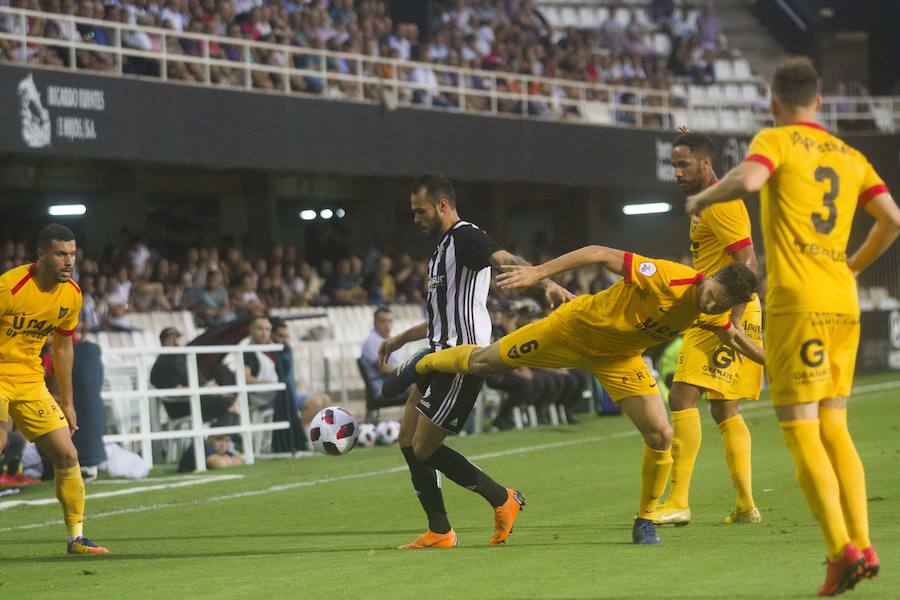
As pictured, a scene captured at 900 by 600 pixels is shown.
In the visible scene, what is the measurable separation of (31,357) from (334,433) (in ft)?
7.05

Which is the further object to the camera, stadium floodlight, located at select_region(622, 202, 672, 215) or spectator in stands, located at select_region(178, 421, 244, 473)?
stadium floodlight, located at select_region(622, 202, 672, 215)

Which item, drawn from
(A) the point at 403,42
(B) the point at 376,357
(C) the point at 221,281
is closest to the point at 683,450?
(B) the point at 376,357

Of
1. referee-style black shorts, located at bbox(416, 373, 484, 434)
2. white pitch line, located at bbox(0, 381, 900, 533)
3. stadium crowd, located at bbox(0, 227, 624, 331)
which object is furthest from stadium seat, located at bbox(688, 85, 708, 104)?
referee-style black shorts, located at bbox(416, 373, 484, 434)

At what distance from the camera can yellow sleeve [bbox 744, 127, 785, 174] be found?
6246mm

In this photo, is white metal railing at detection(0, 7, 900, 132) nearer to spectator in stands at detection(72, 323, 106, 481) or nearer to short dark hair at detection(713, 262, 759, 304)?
spectator in stands at detection(72, 323, 106, 481)

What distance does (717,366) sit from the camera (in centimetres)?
959

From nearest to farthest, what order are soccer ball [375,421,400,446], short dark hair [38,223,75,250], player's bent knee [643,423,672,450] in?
player's bent knee [643,423,672,450] < short dark hair [38,223,75,250] < soccer ball [375,421,400,446]

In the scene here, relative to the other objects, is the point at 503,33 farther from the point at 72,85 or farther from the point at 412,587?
the point at 412,587

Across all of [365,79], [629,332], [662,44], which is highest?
[662,44]

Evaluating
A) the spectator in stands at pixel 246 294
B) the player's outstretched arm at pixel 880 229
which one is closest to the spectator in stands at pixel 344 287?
the spectator in stands at pixel 246 294

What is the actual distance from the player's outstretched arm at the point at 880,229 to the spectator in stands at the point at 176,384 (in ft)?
38.2

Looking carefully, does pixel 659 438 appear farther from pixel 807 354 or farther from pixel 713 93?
pixel 713 93

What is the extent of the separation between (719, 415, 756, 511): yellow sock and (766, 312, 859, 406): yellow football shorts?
303cm

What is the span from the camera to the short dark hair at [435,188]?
8.94 m
